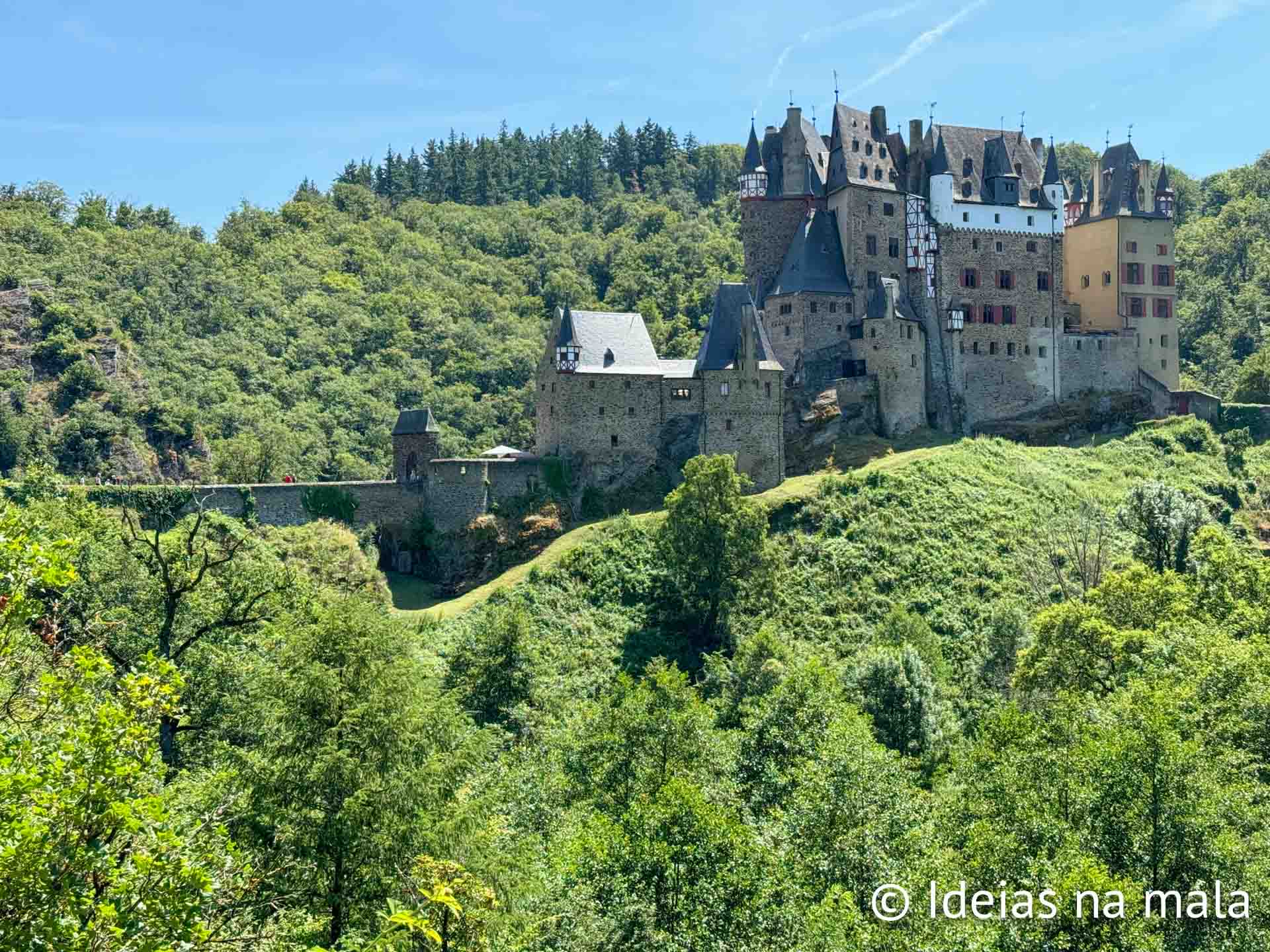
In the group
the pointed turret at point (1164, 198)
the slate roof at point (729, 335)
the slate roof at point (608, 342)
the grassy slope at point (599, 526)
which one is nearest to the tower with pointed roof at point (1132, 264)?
the pointed turret at point (1164, 198)

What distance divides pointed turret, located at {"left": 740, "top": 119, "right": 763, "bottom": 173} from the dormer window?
14.7m

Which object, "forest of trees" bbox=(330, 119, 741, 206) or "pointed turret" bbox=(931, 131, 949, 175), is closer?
"pointed turret" bbox=(931, 131, 949, 175)

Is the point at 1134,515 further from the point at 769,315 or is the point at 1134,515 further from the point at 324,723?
the point at 324,723

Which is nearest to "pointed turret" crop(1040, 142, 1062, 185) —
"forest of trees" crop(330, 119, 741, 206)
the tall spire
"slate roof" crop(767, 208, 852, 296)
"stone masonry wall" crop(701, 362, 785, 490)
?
the tall spire

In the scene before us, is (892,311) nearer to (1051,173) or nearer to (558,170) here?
(1051,173)

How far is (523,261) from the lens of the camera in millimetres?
119938

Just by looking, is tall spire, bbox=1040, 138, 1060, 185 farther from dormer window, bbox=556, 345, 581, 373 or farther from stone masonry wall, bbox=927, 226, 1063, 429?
dormer window, bbox=556, 345, 581, 373

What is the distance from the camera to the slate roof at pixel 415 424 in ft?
185

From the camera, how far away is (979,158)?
223 feet

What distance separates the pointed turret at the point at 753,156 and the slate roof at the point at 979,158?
25.5 ft

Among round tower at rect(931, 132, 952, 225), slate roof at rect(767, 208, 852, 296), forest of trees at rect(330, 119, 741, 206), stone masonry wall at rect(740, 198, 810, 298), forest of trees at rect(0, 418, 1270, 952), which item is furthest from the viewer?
forest of trees at rect(330, 119, 741, 206)

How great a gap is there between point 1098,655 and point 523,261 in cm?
8518

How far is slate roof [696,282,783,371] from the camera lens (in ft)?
191

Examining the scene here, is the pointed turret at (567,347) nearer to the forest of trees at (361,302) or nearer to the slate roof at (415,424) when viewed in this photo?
the slate roof at (415,424)
